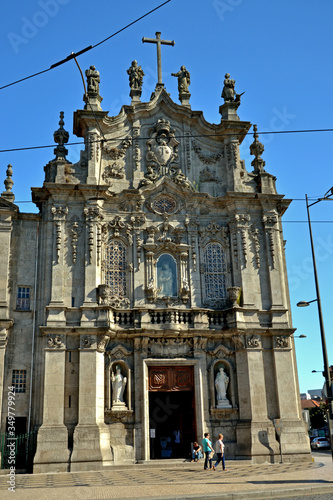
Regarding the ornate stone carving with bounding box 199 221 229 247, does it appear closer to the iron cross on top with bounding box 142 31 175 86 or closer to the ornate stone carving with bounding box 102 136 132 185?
the ornate stone carving with bounding box 102 136 132 185

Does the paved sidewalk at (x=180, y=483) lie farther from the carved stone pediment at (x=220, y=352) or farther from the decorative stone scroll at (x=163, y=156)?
the decorative stone scroll at (x=163, y=156)

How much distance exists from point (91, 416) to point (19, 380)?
12.2ft

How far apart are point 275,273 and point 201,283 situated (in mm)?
3739

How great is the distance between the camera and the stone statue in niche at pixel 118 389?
81.8 ft

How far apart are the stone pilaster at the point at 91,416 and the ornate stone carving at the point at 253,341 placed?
22.5ft

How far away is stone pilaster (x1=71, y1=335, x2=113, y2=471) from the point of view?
75.7 ft

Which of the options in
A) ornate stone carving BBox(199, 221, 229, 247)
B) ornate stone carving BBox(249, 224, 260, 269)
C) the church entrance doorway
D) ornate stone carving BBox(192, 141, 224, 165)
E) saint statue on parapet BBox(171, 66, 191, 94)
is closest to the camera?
the church entrance doorway

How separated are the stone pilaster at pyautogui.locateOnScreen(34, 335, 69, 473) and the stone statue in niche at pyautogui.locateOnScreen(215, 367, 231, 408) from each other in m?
7.04

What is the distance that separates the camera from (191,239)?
27844 mm

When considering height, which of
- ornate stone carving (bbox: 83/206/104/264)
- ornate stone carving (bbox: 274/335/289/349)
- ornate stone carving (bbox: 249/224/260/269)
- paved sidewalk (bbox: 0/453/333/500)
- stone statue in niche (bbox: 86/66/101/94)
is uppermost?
stone statue in niche (bbox: 86/66/101/94)

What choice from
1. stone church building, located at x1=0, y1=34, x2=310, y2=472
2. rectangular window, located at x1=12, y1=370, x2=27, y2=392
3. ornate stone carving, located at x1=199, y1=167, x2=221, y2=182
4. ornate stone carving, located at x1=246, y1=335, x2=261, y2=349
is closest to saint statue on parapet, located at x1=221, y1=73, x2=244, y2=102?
stone church building, located at x1=0, y1=34, x2=310, y2=472

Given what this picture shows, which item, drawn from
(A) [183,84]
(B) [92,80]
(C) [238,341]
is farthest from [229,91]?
(C) [238,341]

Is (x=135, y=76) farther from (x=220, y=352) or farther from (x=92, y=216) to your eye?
(x=220, y=352)

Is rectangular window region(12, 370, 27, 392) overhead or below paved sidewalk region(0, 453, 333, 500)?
overhead
